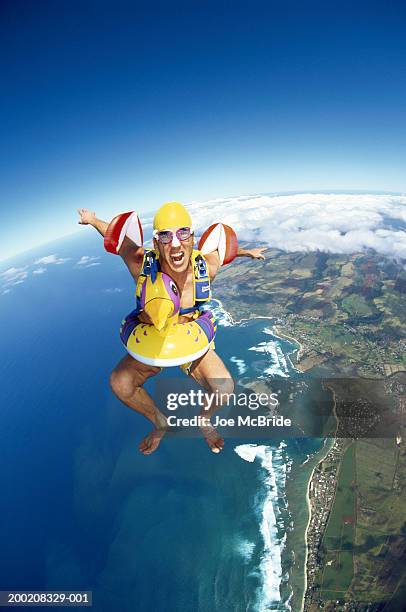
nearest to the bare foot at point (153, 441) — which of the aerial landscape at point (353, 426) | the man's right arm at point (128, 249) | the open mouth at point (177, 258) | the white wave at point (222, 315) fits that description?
the man's right arm at point (128, 249)

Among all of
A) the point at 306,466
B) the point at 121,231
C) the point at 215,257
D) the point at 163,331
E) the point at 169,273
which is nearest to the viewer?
the point at 163,331

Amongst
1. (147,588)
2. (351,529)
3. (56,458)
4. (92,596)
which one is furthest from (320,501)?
(56,458)

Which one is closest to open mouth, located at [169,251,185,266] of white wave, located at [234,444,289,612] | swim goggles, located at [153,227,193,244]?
swim goggles, located at [153,227,193,244]

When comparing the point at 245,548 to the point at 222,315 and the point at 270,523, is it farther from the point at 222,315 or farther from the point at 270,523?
the point at 222,315

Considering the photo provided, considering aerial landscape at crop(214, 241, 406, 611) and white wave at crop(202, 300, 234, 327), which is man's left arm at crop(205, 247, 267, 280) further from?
white wave at crop(202, 300, 234, 327)

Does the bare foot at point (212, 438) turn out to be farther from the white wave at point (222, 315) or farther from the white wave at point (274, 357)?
the white wave at point (222, 315)

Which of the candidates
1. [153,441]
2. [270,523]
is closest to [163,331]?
[153,441]

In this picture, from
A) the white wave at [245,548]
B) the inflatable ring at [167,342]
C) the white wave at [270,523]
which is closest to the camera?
the inflatable ring at [167,342]
